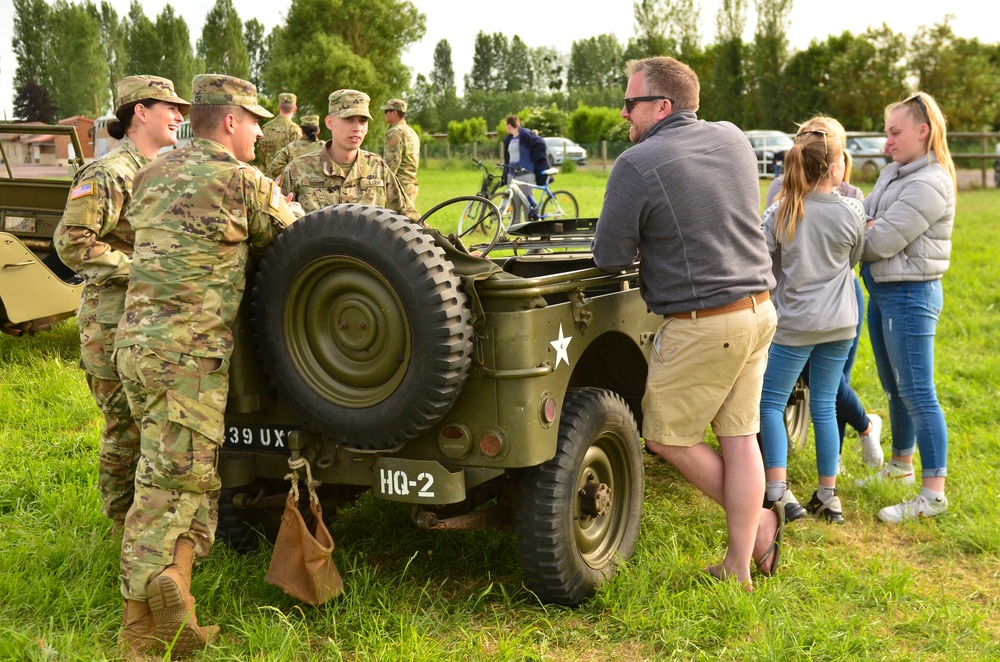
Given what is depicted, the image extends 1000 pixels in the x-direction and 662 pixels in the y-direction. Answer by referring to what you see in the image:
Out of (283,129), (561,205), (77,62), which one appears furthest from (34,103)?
(283,129)

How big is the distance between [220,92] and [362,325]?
37.9 inches

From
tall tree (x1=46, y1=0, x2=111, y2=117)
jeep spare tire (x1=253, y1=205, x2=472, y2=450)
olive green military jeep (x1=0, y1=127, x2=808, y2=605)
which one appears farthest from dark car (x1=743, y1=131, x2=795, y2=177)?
tall tree (x1=46, y1=0, x2=111, y2=117)

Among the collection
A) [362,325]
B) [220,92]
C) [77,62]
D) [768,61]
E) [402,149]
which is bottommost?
[362,325]

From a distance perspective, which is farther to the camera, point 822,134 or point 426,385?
point 822,134

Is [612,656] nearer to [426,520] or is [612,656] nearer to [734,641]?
[734,641]

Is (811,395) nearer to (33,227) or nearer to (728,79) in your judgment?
(33,227)

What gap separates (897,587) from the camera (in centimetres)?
388

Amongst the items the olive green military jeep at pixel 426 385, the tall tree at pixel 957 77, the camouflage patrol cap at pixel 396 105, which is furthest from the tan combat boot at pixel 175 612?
the tall tree at pixel 957 77

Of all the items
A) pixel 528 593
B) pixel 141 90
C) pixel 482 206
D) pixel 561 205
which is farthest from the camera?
pixel 561 205

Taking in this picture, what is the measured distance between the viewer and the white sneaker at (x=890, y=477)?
5.21 meters

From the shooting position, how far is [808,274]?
4551mm

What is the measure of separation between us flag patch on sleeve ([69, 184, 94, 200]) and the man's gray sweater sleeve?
2034 millimetres

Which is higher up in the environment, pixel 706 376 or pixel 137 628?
pixel 706 376

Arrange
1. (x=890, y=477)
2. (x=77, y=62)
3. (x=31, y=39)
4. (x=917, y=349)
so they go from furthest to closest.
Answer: (x=31, y=39)
(x=77, y=62)
(x=890, y=477)
(x=917, y=349)
